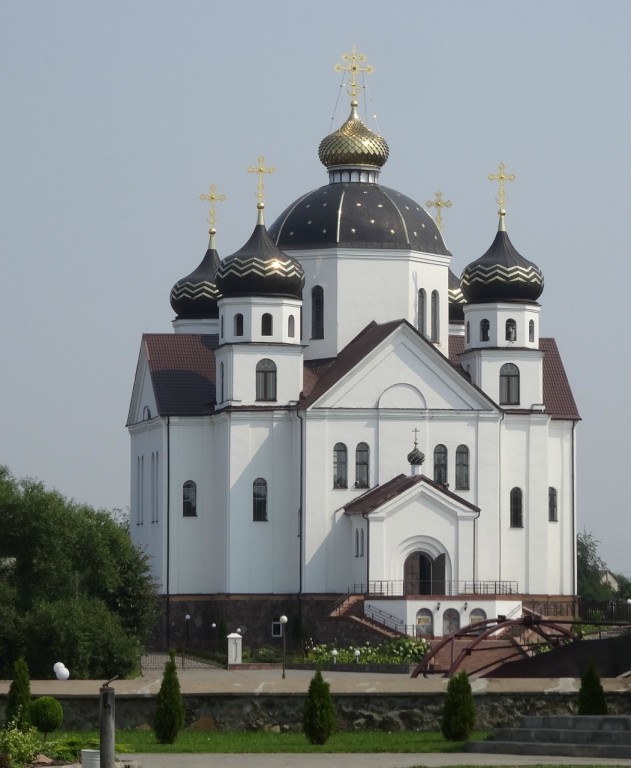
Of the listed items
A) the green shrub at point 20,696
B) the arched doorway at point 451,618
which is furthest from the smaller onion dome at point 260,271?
the green shrub at point 20,696

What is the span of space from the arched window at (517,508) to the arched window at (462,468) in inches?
69.7

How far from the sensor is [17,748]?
26000 mm

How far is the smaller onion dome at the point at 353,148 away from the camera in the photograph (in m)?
63.7

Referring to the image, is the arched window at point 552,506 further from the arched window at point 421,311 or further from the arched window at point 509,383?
the arched window at point 421,311

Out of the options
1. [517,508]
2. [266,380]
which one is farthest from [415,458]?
[266,380]

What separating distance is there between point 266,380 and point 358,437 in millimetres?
2896

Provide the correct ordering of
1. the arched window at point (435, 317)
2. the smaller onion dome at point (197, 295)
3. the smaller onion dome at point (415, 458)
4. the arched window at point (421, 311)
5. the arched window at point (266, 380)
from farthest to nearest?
1. the smaller onion dome at point (197, 295)
2. the arched window at point (435, 317)
3. the arched window at point (421, 311)
4. the arched window at point (266, 380)
5. the smaller onion dome at point (415, 458)

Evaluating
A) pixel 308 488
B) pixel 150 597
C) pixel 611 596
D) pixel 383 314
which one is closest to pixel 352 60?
pixel 383 314

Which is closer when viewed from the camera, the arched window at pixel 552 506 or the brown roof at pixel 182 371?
the brown roof at pixel 182 371

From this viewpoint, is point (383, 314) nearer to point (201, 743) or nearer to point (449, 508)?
point (449, 508)

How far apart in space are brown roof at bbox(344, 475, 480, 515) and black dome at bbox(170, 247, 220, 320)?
418 inches

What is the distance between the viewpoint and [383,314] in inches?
2458

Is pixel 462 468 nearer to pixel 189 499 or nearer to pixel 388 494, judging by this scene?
pixel 388 494

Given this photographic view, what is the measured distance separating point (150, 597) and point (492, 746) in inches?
1069
